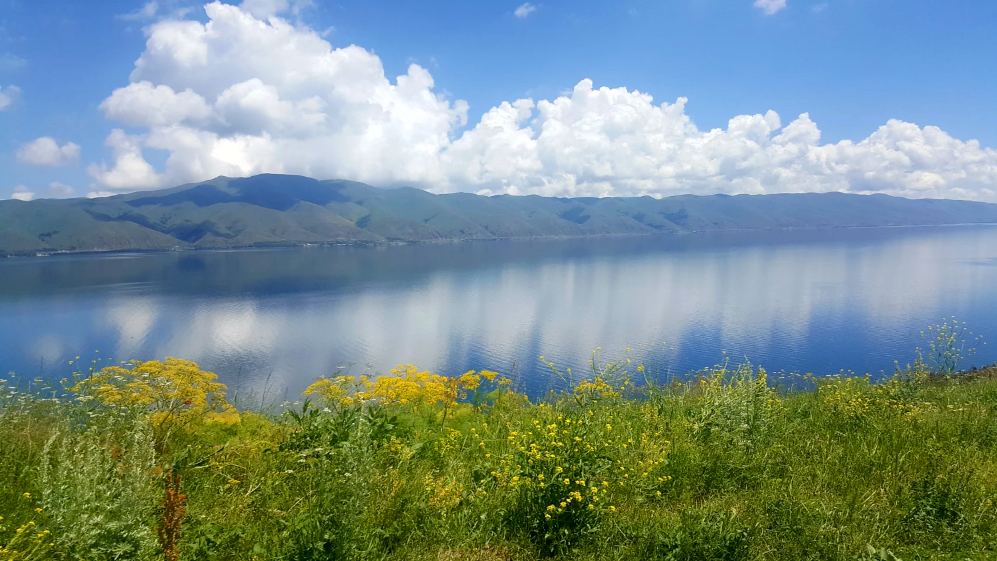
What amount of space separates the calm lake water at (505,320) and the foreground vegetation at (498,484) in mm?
13015

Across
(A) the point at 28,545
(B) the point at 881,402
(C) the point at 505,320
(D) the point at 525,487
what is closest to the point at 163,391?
(A) the point at 28,545

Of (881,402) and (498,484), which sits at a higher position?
(881,402)

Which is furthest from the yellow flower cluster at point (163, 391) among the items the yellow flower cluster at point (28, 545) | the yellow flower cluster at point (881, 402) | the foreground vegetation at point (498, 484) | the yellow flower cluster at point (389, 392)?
the yellow flower cluster at point (881, 402)

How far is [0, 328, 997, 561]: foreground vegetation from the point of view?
4301 millimetres

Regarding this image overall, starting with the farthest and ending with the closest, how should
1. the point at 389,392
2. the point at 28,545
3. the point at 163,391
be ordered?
the point at 389,392 < the point at 163,391 < the point at 28,545

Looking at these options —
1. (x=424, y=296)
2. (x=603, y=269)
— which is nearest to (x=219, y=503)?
(x=424, y=296)

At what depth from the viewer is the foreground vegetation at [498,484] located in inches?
169

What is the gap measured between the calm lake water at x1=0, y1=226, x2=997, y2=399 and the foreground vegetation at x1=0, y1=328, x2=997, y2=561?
512 inches

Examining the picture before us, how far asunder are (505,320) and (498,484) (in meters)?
51.7

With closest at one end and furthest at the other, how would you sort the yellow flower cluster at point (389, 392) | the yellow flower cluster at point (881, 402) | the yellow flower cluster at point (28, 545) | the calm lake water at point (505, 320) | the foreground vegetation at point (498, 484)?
1. the yellow flower cluster at point (28, 545)
2. the foreground vegetation at point (498, 484)
3. the yellow flower cluster at point (881, 402)
4. the yellow flower cluster at point (389, 392)
5. the calm lake water at point (505, 320)

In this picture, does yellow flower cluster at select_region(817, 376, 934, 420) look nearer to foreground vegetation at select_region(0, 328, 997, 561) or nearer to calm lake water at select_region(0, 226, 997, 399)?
foreground vegetation at select_region(0, 328, 997, 561)

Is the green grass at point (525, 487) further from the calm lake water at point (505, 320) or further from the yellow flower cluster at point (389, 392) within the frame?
the calm lake water at point (505, 320)

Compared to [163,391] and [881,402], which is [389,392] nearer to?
[163,391]

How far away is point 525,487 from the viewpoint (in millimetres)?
5211
